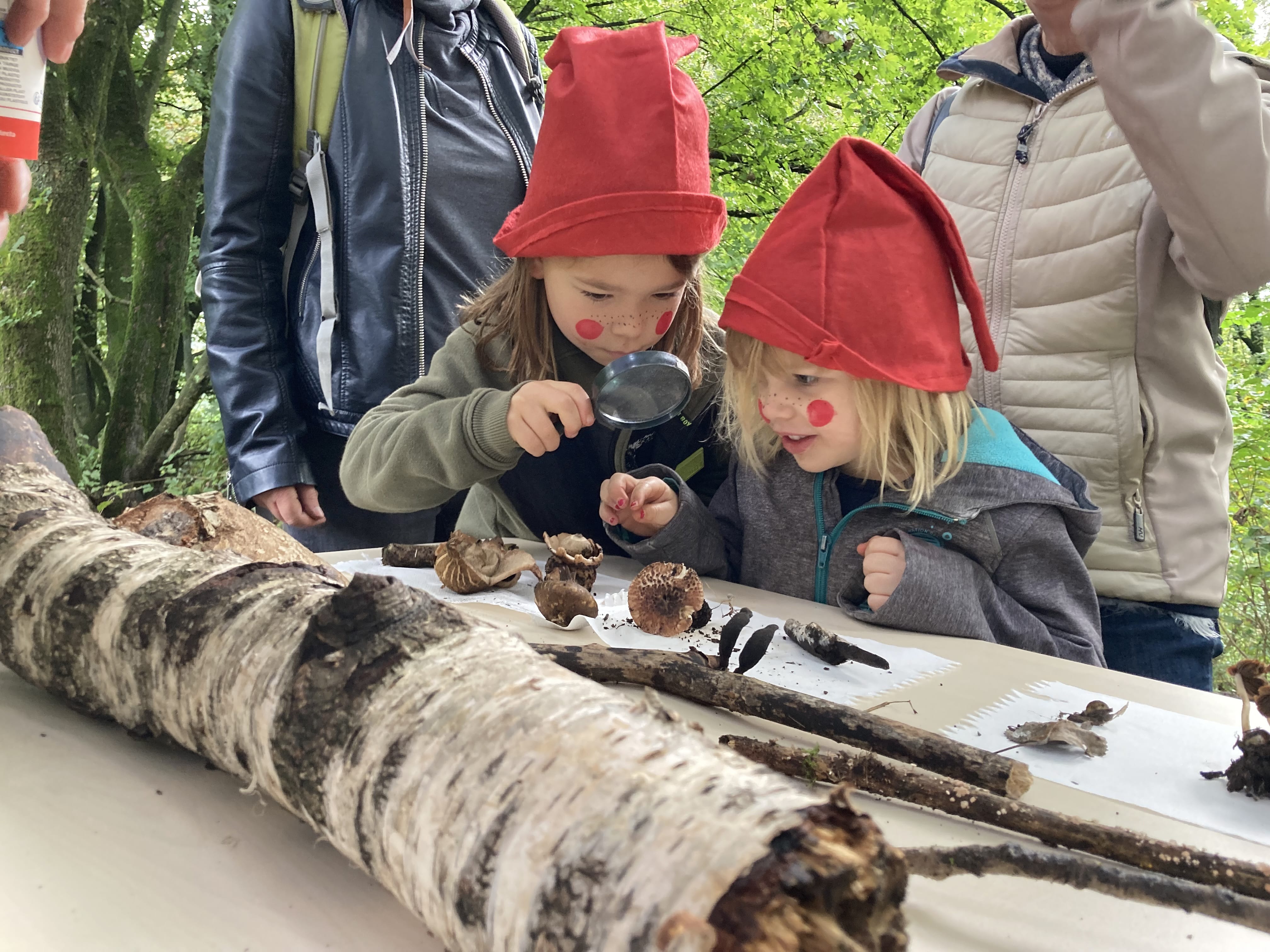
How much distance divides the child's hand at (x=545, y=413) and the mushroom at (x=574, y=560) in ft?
0.76

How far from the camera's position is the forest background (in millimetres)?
4461

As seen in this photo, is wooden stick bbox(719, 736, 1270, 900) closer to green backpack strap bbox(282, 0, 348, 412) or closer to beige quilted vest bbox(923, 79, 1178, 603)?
beige quilted vest bbox(923, 79, 1178, 603)

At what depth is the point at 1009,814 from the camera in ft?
3.00

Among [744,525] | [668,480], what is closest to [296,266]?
[668,480]

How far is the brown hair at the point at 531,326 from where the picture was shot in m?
2.03

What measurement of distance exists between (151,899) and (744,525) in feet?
5.08

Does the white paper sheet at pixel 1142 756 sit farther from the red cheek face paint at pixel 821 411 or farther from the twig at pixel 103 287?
the twig at pixel 103 287

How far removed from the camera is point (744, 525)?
2105 mm

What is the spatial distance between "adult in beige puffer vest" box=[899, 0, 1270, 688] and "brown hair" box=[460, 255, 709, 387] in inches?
27.4

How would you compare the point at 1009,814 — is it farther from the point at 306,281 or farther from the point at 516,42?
the point at 516,42

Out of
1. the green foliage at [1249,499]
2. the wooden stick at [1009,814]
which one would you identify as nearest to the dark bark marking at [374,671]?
the wooden stick at [1009,814]

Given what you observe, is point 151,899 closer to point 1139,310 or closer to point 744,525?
point 744,525

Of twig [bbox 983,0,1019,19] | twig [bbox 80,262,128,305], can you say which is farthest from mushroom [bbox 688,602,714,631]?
twig [bbox 80,262,128,305]

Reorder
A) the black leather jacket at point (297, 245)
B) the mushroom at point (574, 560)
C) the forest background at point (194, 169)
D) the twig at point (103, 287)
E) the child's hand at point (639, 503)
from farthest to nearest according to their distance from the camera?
the twig at point (103, 287) → the forest background at point (194, 169) → the black leather jacket at point (297, 245) → the child's hand at point (639, 503) → the mushroom at point (574, 560)
